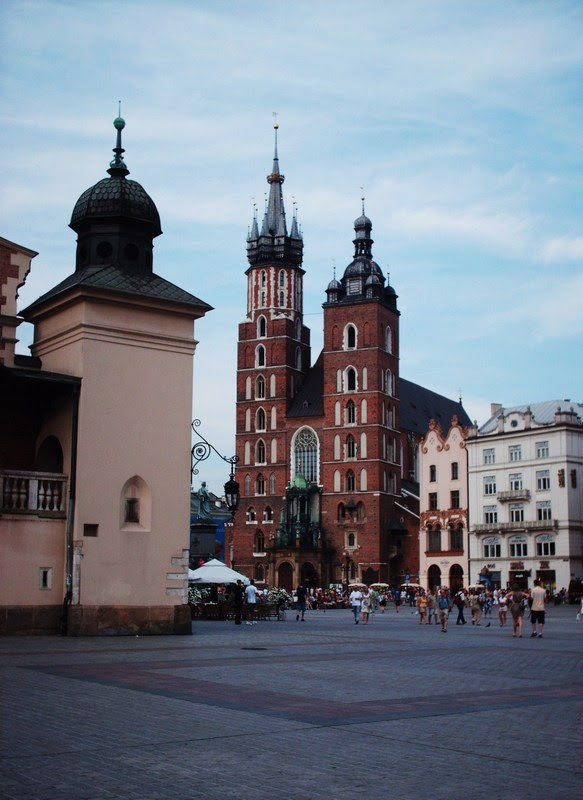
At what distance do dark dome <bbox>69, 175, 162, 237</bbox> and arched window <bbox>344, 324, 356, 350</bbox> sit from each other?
65.1m

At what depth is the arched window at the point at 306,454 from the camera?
308ft

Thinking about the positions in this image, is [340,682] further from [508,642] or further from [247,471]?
[247,471]

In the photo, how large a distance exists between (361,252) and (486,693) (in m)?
85.1

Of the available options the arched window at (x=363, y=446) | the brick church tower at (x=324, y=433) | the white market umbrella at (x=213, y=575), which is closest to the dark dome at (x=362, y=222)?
the brick church tower at (x=324, y=433)

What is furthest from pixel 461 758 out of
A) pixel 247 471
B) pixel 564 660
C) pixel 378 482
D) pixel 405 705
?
pixel 247 471

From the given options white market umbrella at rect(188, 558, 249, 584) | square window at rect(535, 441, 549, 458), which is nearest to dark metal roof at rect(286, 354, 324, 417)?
square window at rect(535, 441, 549, 458)

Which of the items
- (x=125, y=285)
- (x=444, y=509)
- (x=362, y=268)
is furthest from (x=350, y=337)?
(x=125, y=285)

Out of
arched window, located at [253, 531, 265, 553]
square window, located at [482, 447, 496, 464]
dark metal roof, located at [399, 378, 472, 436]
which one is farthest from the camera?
dark metal roof, located at [399, 378, 472, 436]

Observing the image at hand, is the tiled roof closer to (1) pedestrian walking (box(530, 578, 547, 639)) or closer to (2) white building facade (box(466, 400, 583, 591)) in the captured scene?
(2) white building facade (box(466, 400, 583, 591))

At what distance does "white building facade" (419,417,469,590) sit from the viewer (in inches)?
3019

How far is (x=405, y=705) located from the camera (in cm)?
1210

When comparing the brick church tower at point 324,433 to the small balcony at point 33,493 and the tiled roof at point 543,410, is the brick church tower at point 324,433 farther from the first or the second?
the small balcony at point 33,493

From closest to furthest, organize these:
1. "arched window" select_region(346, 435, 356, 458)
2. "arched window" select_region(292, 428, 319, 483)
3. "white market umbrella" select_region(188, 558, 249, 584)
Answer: "white market umbrella" select_region(188, 558, 249, 584)
"arched window" select_region(346, 435, 356, 458)
"arched window" select_region(292, 428, 319, 483)

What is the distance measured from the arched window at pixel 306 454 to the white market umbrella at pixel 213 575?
5528 centimetres
